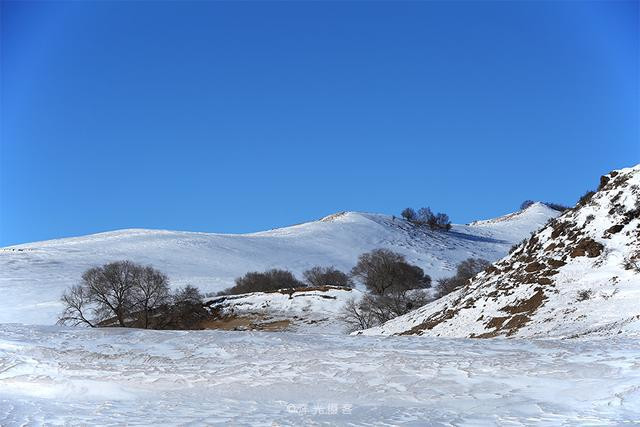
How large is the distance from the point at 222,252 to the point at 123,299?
143ft

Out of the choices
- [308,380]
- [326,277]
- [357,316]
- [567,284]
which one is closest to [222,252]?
[326,277]

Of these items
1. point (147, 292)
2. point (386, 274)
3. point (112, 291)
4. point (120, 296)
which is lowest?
point (120, 296)

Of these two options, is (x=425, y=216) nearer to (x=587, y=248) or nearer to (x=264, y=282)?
(x=264, y=282)

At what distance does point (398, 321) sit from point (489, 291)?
7.08m

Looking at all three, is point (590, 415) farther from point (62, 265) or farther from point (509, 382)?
point (62, 265)

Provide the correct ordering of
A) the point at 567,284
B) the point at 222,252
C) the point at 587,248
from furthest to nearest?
the point at 222,252 < the point at 587,248 < the point at 567,284

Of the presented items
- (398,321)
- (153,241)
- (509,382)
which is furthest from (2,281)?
(509,382)

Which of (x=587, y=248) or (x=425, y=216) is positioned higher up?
(x=425, y=216)

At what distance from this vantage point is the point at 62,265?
77000 mm

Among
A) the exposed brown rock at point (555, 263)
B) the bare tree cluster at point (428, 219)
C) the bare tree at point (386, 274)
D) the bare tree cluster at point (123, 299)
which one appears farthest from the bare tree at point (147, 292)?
the bare tree cluster at point (428, 219)

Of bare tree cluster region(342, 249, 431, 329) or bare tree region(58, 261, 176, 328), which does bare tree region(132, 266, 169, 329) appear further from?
bare tree cluster region(342, 249, 431, 329)

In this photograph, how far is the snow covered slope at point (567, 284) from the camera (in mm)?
20812

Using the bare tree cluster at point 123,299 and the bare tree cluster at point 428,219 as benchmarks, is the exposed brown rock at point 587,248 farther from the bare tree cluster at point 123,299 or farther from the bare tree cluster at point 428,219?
the bare tree cluster at point 428,219

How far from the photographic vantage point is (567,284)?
951 inches
